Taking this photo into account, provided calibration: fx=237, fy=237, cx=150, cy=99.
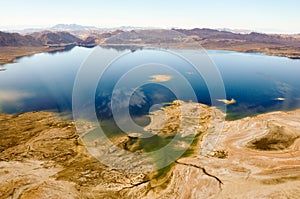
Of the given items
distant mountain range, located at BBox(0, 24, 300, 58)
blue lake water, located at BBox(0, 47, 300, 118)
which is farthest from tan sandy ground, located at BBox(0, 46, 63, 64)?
distant mountain range, located at BBox(0, 24, 300, 58)

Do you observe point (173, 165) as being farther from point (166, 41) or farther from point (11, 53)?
point (166, 41)

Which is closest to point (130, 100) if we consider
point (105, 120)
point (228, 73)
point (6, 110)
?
point (105, 120)

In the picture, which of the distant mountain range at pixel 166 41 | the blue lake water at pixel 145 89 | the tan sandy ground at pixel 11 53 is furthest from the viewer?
the distant mountain range at pixel 166 41

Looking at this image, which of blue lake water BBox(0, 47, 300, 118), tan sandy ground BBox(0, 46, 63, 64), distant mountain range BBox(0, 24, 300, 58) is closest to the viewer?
blue lake water BBox(0, 47, 300, 118)

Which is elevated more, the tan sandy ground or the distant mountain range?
the distant mountain range

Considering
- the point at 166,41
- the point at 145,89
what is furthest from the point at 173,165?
the point at 166,41

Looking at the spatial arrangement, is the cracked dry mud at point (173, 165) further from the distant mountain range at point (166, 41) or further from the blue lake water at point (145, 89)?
the distant mountain range at point (166, 41)

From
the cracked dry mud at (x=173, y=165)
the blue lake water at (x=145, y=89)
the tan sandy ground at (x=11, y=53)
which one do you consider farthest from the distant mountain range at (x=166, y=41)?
the cracked dry mud at (x=173, y=165)

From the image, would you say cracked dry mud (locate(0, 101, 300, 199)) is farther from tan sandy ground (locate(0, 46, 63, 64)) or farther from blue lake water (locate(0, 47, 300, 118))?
tan sandy ground (locate(0, 46, 63, 64))
